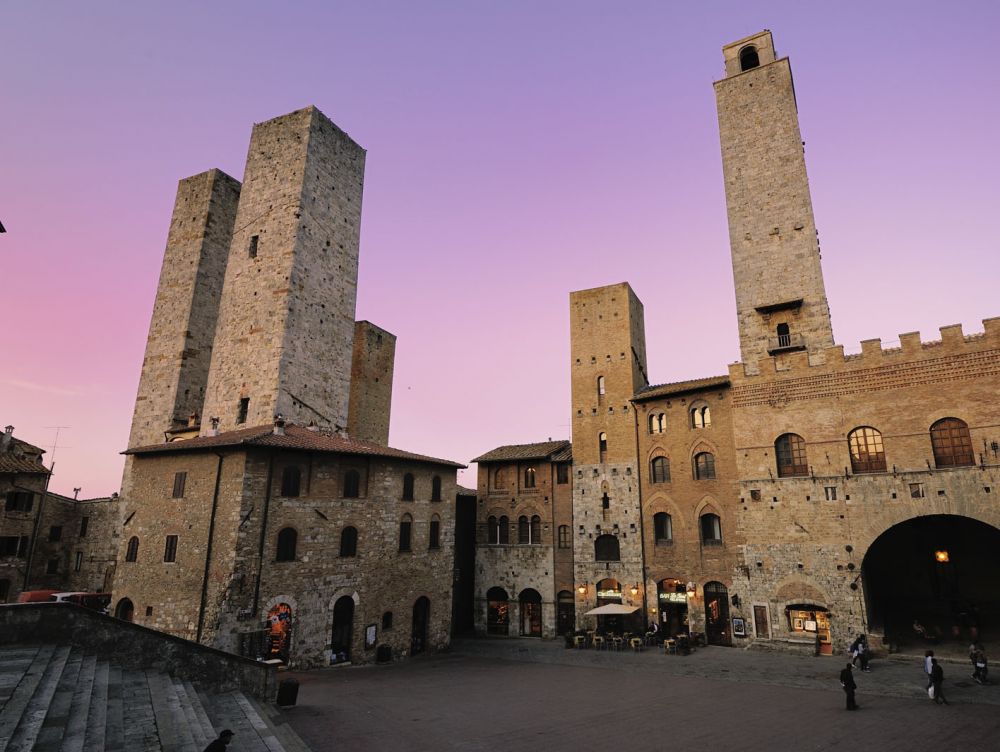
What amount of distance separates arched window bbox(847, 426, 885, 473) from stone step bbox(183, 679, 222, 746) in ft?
80.8

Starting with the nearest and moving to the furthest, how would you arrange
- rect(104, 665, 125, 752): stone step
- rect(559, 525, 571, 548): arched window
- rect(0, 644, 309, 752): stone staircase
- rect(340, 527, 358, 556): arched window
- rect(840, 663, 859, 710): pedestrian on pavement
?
rect(0, 644, 309, 752): stone staircase
rect(104, 665, 125, 752): stone step
rect(840, 663, 859, 710): pedestrian on pavement
rect(340, 527, 358, 556): arched window
rect(559, 525, 571, 548): arched window

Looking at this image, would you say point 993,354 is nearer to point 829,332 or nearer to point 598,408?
point 829,332

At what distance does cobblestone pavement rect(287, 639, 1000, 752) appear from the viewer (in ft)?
42.3

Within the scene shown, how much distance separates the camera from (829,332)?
999 inches

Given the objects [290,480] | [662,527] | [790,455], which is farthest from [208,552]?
[790,455]

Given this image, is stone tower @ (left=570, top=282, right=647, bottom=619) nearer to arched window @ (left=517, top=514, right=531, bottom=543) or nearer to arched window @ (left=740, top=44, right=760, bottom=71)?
arched window @ (left=517, top=514, right=531, bottom=543)

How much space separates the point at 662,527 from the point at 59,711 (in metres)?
25.7

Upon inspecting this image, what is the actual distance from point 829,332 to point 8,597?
46926mm

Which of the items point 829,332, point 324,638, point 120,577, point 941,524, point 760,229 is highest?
point 760,229

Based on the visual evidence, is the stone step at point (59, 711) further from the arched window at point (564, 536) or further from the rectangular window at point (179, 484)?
the arched window at point (564, 536)

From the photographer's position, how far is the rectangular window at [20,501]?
103 feet

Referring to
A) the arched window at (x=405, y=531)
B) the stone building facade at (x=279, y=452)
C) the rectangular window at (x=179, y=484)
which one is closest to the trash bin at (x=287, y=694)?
the stone building facade at (x=279, y=452)

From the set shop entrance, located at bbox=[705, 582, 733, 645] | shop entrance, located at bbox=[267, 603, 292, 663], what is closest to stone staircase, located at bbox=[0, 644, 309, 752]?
shop entrance, located at bbox=[267, 603, 292, 663]

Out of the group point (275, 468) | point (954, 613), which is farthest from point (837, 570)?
point (275, 468)
